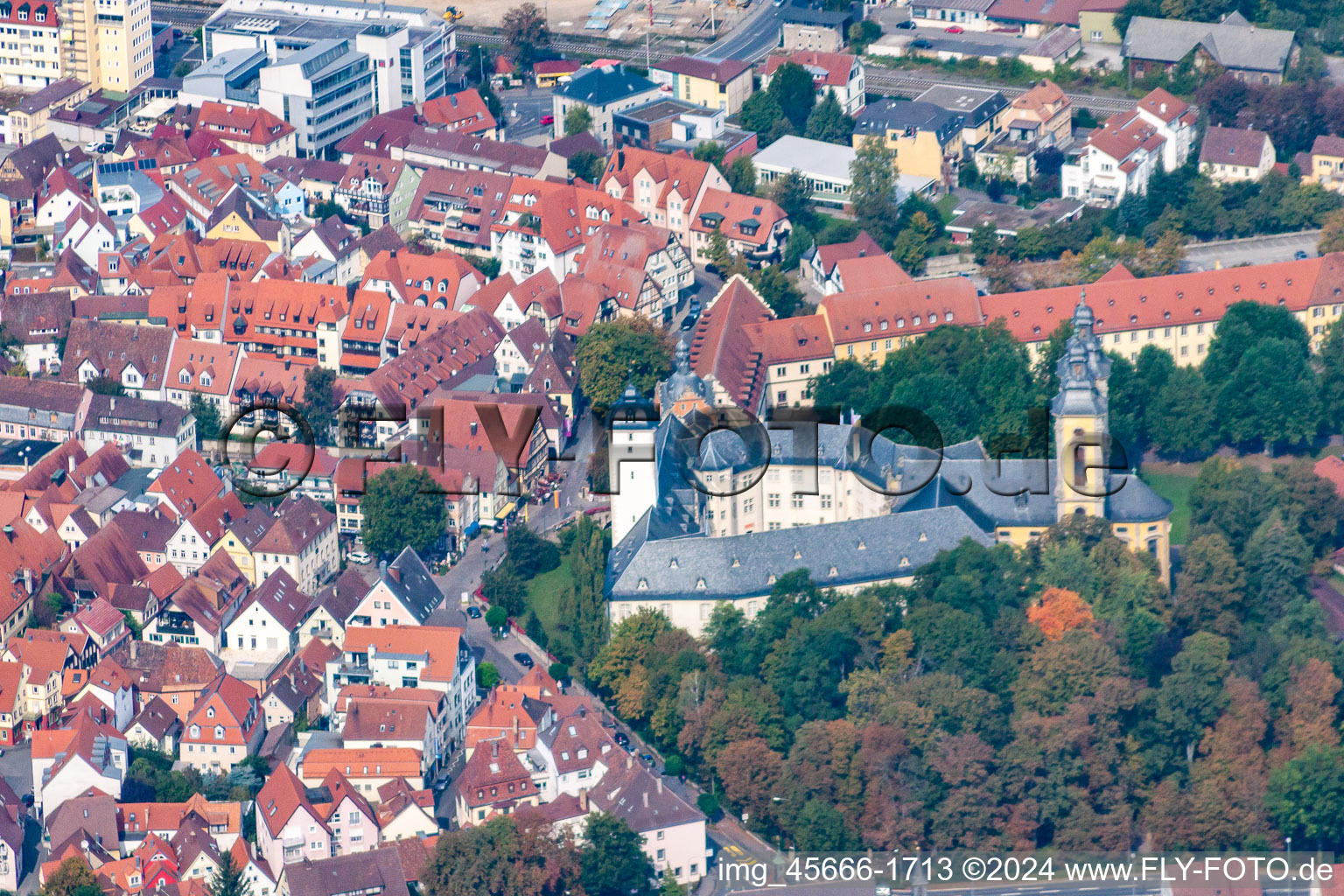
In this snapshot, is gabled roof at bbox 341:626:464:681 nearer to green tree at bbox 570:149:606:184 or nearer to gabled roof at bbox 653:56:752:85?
green tree at bbox 570:149:606:184

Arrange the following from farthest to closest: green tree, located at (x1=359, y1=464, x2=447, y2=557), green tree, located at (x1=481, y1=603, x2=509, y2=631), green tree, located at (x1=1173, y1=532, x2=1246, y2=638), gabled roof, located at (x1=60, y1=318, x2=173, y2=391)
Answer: gabled roof, located at (x1=60, y1=318, x2=173, y2=391) → green tree, located at (x1=359, y1=464, x2=447, y2=557) → green tree, located at (x1=481, y1=603, x2=509, y2=631) → green tree, located at (x1=1173, y1=532, x2=1246, y2=638)

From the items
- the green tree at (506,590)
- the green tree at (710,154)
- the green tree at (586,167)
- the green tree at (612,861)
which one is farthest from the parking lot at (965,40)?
the green tree at (612,861)

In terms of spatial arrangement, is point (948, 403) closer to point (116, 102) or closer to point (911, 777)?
point (911, 777)

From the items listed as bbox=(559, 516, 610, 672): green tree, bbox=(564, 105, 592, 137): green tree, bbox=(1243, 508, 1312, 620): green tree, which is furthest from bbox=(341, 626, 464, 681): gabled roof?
bbox=(564, 105, 592, 137): green tree

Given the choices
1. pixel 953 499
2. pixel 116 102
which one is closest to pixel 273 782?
pixel 953 499

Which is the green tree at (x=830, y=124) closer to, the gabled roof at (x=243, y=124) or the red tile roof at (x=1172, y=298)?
the red tile roof at (x=1172, y=298)
